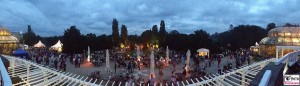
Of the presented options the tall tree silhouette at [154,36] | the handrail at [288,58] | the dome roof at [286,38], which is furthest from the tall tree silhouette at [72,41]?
the handrail at [288,58]

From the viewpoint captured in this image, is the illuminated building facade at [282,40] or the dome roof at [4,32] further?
the dome roof at [4,32]

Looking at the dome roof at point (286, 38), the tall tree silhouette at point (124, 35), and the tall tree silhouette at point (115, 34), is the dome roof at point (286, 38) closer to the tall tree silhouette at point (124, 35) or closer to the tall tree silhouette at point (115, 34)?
the tall tree silhouette at point (115, 34)

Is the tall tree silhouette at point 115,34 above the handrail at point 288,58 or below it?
above

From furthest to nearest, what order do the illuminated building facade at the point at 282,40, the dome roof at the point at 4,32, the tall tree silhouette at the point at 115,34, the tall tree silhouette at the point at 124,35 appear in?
1. the tall tree silhouette at the point at 124,35
2. the tall tree silhouette at the point at 115,34
3. the dome roof at the point at 4,32
4. the illuminated building facade at the point at 282,40

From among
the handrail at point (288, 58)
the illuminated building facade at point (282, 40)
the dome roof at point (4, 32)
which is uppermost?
the dome roof at point (4, 32)

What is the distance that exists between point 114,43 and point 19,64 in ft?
214

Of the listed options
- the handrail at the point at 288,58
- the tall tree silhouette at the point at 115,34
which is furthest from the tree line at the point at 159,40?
the handrail at the point at 288,58

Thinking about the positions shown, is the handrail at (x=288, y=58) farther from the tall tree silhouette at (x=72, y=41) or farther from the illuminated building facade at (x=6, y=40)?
the illuminated building facade at (x=6, y=40)

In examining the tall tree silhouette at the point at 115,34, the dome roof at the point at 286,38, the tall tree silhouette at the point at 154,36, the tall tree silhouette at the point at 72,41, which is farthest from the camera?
the tall tree silhouette at the point at 154,36

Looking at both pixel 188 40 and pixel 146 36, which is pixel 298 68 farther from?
pixel 146 36

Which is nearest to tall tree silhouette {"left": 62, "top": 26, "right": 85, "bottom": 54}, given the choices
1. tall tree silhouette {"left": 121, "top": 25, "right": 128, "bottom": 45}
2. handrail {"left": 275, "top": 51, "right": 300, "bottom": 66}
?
tall tree silhouette {"left": 121, "top": 25, "right": 128, "bottom": 45}

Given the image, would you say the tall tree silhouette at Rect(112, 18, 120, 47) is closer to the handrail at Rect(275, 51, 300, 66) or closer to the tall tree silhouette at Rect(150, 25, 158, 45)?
the tall tree silhouette at Rect(150, 25, 158, 45)

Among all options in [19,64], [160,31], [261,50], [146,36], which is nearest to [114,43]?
[160,31]

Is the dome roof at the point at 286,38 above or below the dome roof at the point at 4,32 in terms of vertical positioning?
below
